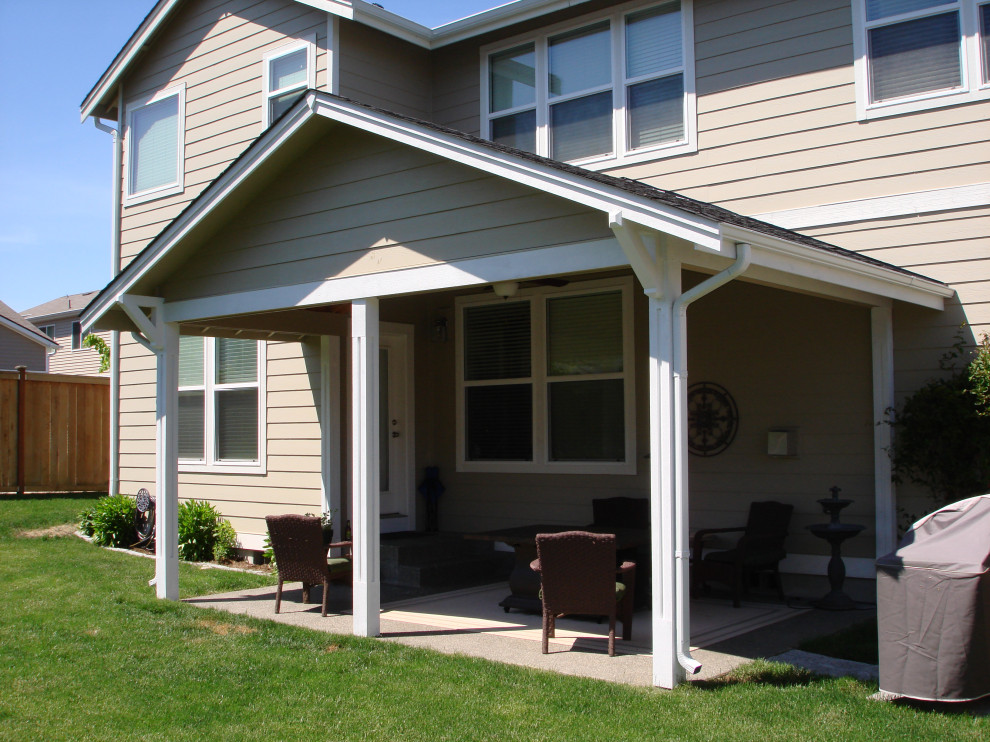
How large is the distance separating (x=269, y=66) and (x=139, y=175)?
111 inches

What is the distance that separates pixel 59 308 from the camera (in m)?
36.6

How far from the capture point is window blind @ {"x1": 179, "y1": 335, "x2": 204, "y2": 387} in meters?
12.0

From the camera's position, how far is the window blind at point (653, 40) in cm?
934

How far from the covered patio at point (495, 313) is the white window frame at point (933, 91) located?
1630 millimetres

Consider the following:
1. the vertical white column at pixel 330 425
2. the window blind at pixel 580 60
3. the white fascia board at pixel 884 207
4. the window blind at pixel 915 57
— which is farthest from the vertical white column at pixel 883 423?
the vertical white column at pixel 330 425

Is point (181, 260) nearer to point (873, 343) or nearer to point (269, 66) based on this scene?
point (269, 66)

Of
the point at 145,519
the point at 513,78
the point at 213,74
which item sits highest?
the point at 213,74

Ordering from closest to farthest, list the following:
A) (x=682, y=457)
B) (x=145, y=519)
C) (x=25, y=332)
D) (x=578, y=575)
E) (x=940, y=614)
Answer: (x=940, y=614)
(x=682, y=457)
(x=578, y=575)
(x=145, y=519)
(x=25, y=332)

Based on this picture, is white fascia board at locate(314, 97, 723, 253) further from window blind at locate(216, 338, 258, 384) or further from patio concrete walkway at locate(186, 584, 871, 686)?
window blind at locate(216, 338, 258, 384)

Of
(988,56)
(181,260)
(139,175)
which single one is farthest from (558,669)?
(139,175)

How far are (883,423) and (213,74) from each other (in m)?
9.00

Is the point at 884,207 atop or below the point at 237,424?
atop

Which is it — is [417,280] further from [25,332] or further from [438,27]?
[25,332]

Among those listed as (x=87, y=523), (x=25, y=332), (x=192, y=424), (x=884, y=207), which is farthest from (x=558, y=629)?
(x=25, y=332)
